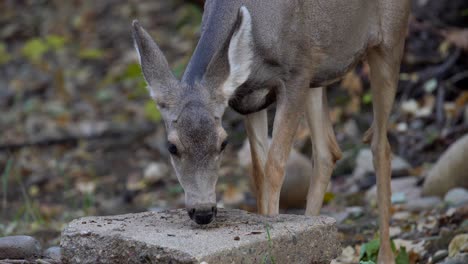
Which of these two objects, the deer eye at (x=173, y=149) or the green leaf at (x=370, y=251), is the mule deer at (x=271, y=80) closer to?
the deer eye at (x=173, y=149)

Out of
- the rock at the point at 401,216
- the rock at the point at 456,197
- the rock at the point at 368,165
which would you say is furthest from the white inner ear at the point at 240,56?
the rock at the point at 368,165

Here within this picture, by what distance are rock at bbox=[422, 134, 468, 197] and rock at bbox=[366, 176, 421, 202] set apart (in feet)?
0.66

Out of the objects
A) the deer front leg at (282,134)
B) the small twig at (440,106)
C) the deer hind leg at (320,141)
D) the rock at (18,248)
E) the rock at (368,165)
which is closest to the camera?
the rock at (18,248)

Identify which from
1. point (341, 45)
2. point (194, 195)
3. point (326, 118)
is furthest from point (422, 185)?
point (194, 195)

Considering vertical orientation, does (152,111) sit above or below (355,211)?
above

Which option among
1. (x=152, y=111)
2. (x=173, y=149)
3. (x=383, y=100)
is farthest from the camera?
(x=152, y=111)

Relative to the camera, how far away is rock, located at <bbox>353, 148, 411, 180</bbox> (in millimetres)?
9828

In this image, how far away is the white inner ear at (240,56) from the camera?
5.84 m

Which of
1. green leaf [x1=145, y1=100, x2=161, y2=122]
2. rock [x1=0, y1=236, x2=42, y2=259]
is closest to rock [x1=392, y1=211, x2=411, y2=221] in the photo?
rock [x1=0, y1=236, x2=42, y2=259]

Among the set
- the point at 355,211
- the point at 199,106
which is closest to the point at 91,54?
the point at 355,211

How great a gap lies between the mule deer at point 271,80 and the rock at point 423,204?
121 centimetres

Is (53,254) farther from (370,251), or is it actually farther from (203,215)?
(370,251)

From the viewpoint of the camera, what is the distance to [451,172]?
8648mm

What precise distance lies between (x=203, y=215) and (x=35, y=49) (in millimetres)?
10221
